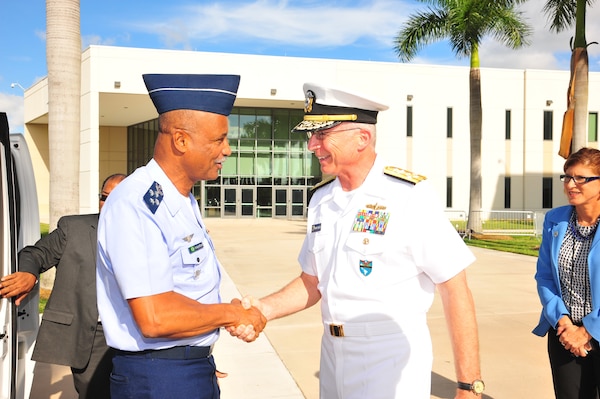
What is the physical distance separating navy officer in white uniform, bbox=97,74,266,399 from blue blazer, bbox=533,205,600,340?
6.35ft

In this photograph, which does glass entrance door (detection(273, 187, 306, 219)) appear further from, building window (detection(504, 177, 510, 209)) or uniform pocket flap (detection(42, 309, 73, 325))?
uniform pocket flap (detection(42, 309, 73, 325))

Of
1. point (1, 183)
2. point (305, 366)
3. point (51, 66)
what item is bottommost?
point (305, 366)

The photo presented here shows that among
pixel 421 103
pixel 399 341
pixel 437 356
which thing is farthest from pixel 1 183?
pixel 421 103

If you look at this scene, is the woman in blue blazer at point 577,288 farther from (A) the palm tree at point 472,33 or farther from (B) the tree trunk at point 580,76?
(A) the palm tree at point 472,33

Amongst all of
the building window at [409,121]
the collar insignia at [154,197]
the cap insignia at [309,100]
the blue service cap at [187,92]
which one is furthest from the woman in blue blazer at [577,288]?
the building window at [409,121]

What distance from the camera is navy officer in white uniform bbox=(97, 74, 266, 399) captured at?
195 centimetres

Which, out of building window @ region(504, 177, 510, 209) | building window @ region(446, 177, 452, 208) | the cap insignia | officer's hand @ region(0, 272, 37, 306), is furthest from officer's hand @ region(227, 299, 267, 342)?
building window @ region(504, 177, 510, 209)

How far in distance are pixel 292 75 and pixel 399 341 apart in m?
28.7

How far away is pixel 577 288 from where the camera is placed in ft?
10.8

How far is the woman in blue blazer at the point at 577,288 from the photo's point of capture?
3.15 meters

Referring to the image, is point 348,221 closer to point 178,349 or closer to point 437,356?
point 178,349

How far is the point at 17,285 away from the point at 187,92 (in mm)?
1810

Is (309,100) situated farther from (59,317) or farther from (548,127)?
(548,127)

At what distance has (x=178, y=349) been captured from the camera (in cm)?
214
